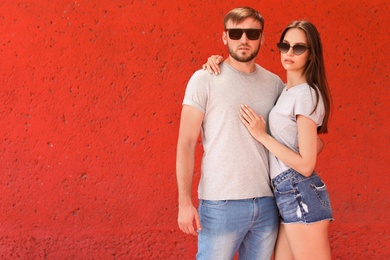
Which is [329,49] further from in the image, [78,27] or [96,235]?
[96,235]

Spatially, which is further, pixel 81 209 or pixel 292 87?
pixel 81 209

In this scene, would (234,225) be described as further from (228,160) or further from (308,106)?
(308,106)

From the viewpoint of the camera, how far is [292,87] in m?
2.36

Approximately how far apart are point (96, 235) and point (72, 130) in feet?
2.53

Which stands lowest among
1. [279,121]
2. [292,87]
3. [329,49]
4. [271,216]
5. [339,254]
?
[339,254]

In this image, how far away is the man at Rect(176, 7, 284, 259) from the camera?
2.32m

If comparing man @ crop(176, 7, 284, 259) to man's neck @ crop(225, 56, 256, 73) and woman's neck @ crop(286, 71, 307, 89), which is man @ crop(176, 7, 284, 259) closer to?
man's neck @ crop(225, 56, 256, 73)

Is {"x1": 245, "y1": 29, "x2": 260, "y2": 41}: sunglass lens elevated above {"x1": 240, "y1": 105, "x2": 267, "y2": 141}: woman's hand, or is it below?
above

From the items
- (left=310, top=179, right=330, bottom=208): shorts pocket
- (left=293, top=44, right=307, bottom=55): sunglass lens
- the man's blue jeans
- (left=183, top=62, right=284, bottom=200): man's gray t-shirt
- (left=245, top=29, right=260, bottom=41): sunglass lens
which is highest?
(left=245, top=29, right=260, bottom=41): sunglass lens

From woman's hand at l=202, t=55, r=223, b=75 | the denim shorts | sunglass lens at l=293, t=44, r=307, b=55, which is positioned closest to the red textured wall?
woman's hand at l=202, t=55, r=223, b=75

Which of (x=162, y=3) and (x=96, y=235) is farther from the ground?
(x=162, y=3)

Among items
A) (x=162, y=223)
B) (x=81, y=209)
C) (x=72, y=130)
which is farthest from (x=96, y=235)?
(x=72, y=130)

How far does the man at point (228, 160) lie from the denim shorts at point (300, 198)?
8 centimetres

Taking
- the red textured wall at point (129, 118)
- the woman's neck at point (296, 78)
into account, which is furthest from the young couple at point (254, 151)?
the red textured wall at point (129, 118)
